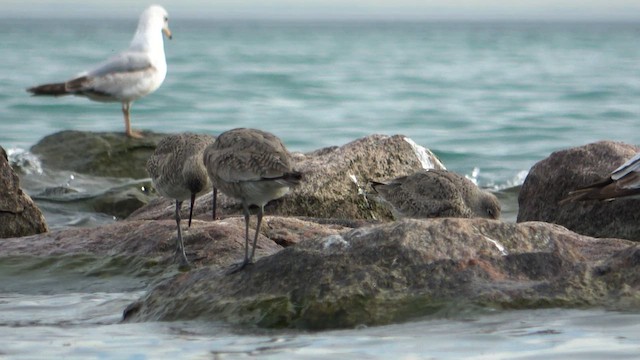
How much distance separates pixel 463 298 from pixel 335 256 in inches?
24.3

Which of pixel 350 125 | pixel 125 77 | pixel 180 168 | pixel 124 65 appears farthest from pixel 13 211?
pixel 350 125

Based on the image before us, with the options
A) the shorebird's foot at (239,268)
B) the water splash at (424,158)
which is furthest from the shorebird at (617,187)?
the water splash at (424,158)

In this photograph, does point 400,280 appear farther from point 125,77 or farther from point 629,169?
point 125,77

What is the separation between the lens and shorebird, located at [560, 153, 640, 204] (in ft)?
25.3

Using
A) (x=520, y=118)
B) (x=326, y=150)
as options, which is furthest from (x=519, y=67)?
(x=326, y=150)

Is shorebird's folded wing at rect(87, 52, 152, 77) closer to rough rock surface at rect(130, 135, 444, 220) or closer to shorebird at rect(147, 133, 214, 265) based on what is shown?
rough rock surface at rect(130, 135, 444, 220)

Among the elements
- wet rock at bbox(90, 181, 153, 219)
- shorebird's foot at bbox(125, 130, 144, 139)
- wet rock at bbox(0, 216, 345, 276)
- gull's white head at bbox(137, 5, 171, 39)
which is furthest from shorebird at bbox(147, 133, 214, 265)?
gull's white head at bbox(137, 5, 171, 39)

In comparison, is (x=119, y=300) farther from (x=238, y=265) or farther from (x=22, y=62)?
(x=22, y=62)

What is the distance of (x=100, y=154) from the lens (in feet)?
49.5

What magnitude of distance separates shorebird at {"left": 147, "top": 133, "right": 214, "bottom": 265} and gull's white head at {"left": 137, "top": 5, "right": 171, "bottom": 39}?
32.1ft

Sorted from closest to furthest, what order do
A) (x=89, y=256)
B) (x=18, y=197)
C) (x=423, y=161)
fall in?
1. (x=89, y=256)
2. (x=18, y=197)
3. (x=423, y=161)

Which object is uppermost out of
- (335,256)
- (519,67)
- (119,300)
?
(335,256)

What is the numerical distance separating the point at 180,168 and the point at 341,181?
7.04ft

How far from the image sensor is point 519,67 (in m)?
49.7
